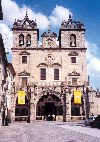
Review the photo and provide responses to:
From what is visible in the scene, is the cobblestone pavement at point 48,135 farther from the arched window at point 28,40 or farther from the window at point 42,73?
the arched window at point 28,40

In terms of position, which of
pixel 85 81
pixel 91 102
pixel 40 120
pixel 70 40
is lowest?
pixel 40 120

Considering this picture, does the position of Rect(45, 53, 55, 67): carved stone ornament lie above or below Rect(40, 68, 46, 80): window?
above

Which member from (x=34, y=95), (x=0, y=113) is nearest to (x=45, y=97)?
(x=34, y=95)

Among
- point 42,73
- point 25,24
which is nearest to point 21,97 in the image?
point 42,73

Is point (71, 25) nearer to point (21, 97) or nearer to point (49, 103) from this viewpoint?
point (49, 103)

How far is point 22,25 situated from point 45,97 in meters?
13.6

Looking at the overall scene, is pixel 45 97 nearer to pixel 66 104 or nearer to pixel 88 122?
pixel 66 104

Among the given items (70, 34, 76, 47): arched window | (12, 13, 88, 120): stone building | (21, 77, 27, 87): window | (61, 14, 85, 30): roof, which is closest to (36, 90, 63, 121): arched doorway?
(12, 13, 88, 120): stone building

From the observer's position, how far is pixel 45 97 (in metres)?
46.7

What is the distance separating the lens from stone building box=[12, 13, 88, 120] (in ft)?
151

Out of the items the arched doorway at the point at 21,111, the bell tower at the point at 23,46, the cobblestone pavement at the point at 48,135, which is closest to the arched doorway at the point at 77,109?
the arched doorway at the point at 21,111

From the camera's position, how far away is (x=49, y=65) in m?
48.0

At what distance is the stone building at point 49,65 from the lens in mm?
45906

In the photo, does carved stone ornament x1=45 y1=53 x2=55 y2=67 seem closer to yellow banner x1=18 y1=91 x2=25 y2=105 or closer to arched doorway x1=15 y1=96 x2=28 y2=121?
yellow banner x1=18 y1=91 x2=25 y2=105
